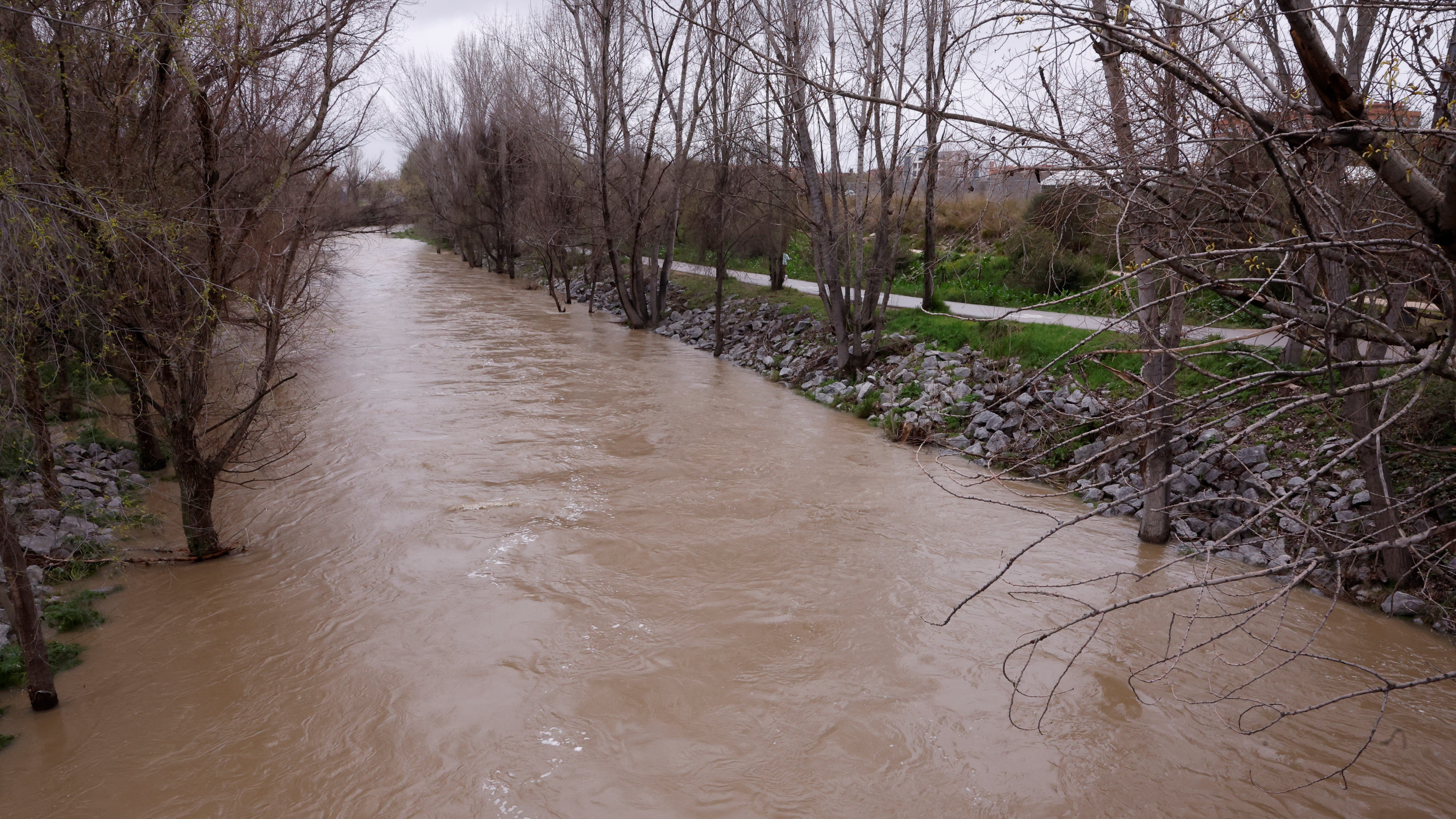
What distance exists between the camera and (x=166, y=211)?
6191mm

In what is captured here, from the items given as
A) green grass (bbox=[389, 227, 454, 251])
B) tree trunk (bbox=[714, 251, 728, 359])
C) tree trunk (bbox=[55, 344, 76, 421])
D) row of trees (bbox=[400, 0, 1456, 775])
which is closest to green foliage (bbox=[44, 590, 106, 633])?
tree trunk (bbox=[55, 344, 76, 421])

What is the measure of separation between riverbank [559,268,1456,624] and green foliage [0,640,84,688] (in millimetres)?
5989

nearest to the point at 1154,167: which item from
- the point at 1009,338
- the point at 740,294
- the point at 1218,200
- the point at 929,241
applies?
the point at 1218,200

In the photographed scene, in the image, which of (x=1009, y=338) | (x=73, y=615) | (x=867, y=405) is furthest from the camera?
(x=867, y=405)

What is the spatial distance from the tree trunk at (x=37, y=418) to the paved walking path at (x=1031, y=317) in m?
5.42

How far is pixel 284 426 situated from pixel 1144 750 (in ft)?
26.6

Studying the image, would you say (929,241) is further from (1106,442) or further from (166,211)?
(166,211)

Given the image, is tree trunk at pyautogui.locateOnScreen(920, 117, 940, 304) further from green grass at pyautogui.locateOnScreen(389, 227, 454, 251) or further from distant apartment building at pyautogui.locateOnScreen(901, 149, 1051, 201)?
green grass at pyautogui.locateOnScreen(389, 227, 454, 251)

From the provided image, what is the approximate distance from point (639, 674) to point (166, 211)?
15.6 feet

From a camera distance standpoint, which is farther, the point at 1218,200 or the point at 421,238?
the point at 421,238

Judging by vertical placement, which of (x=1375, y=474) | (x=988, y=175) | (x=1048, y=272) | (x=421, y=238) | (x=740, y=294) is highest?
(x=421, y=238)

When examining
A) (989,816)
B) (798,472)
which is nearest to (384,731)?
(989,816)

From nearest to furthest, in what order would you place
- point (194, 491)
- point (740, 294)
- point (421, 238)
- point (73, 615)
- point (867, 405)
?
point (73, 615)
point (194, 491)
point (867, 405)
point (740, 294)
point (421, 238)

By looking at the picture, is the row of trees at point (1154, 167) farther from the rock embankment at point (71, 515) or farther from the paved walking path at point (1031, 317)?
the rock embankment at point (71, 515)
